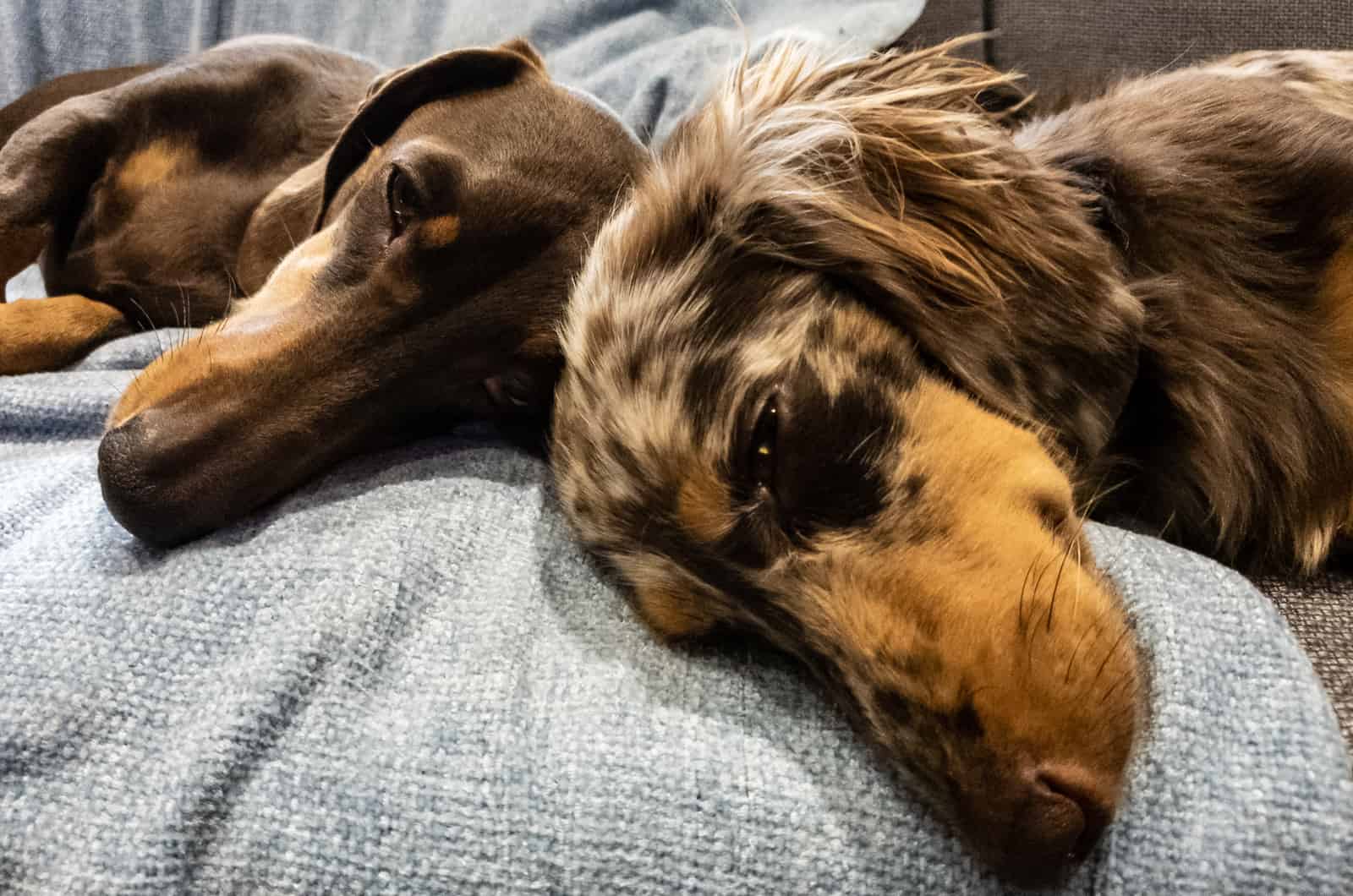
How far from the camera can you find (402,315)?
1.58 meters

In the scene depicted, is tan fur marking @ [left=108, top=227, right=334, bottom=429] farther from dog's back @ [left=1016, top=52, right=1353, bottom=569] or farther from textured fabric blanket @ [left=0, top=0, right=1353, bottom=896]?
dog's back @ [left=1016, top=52, right=1353, bottom=569]

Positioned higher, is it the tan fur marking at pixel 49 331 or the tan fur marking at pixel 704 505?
the tan fur marking at pixel 704 505

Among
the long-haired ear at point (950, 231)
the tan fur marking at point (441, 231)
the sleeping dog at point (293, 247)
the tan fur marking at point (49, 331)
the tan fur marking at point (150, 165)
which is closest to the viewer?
the long-haired ear at point (950, 231)

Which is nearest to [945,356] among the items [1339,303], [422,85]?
[1339,303]

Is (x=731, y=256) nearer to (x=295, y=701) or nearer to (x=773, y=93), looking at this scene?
(x=773, y=93)

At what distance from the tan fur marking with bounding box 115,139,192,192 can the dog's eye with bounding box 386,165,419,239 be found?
3.61ft

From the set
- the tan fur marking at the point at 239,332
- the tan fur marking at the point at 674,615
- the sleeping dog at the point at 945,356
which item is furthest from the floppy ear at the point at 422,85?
the tan fur marking at the point at 674,615

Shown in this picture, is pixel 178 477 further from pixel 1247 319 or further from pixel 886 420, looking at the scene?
pixel 1247 319

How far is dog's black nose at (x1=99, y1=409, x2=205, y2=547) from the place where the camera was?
4.05ft

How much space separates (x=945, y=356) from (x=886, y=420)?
146 mm

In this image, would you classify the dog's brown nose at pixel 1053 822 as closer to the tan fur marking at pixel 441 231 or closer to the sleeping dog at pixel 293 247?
the sleeping dog at pixel 293 247

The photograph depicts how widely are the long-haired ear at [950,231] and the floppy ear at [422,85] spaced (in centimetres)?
58

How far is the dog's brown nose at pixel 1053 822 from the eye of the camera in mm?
875

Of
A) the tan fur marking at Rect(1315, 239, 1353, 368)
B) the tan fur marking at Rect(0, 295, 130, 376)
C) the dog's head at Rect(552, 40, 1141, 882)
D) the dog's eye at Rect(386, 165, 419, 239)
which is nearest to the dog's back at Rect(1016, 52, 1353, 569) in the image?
the tan fur marking at Rect(1315, 239, 1353, 368)
